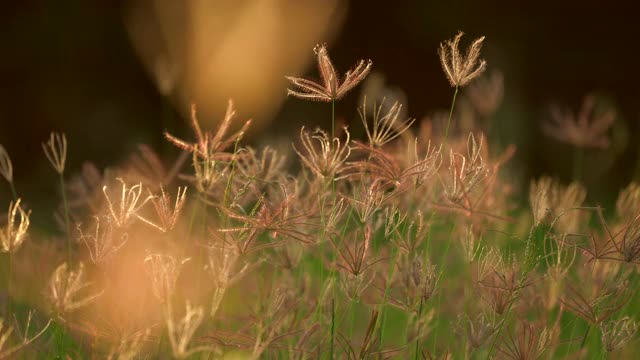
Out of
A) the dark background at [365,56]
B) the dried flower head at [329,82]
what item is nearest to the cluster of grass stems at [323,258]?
the dried flower head at [329,82]

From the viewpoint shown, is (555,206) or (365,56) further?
(365,56)

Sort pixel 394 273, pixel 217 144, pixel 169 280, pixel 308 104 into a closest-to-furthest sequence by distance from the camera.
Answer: pixel 169 280, pixel 217 144, pixel 394 273, pixel 308 104

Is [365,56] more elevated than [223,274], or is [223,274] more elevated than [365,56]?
[223,274]

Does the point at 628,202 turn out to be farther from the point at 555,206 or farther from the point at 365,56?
the point at 365,56

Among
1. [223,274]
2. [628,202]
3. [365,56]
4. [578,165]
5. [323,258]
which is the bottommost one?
[365,56]

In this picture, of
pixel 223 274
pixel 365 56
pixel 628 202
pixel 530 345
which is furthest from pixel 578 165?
pixel 365 56

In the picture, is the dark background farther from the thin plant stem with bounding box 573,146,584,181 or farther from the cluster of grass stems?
the cluster of grass stems

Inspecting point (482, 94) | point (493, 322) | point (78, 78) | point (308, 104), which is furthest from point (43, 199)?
point (493, 322)

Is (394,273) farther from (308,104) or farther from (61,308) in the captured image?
(308,104)

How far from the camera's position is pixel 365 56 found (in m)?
6.92

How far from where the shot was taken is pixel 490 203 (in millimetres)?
1989

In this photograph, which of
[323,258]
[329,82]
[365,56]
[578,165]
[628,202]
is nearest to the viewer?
[329,82]

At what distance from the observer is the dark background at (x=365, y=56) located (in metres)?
6.79

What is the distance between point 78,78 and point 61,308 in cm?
606
